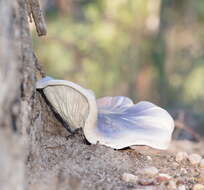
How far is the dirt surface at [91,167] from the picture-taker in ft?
5.69

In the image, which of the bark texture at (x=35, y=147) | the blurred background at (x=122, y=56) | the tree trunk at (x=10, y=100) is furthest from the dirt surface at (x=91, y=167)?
the blurred background at (x=122, y=56)

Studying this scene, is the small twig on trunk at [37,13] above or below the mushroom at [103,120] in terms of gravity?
above

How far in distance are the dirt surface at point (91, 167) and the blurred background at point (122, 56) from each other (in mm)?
6235

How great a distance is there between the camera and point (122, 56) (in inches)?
352

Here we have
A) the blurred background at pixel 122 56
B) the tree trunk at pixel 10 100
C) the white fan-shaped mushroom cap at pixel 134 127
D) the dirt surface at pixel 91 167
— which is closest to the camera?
the tree trunk at pixel 10 100

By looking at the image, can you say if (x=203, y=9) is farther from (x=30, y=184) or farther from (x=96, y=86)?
(x=30, y=184)

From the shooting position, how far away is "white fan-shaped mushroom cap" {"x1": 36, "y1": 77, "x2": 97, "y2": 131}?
6.75 ft

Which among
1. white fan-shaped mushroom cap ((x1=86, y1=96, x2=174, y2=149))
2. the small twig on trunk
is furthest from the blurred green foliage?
the small twig on trunk

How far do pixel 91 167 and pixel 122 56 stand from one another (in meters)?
7.04

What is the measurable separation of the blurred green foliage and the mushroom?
20.7ft

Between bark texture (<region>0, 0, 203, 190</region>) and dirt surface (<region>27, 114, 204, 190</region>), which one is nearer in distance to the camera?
bark texture (<region>0, 0, 203, 190</region>)

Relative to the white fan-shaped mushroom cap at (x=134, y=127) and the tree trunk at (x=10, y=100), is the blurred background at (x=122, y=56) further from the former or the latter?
the tree trunk at (x=10, y=100)

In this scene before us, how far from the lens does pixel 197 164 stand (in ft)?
7.68

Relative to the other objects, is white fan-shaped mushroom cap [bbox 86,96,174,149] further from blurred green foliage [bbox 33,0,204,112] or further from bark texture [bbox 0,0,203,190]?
blurred green foliage [bbox 33,0,204,112]
